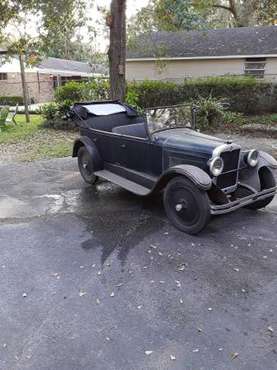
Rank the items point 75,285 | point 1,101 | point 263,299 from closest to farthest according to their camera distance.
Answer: point 263,299 < point 75,285 < point 1,101

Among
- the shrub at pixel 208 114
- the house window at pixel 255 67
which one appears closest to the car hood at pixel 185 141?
the shrub at pixel 208 114

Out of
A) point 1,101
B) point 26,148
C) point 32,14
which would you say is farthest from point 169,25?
point 1,101

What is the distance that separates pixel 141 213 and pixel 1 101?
950 inches

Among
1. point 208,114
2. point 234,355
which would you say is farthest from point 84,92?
point 234,355

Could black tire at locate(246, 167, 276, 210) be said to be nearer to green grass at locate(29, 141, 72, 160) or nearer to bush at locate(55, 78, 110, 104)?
green grass at locate(29, 141, 72, 160)

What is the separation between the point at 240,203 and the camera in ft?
13.3

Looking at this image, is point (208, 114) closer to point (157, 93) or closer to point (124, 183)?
point (157, 93)

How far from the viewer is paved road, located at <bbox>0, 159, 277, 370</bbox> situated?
2.43 metres

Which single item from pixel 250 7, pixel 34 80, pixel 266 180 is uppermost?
pixel 250 7

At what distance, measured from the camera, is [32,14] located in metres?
10.3

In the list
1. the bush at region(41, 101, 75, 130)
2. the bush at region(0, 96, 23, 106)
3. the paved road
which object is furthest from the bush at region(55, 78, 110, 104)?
the bush at region(0, 96, 23, 106)

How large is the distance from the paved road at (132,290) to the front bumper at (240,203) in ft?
1.25

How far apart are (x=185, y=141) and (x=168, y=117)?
27.1 inches

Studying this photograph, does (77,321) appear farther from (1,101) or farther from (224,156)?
(1,101)
